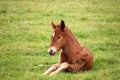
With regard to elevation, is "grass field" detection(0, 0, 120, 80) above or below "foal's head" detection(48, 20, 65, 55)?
below

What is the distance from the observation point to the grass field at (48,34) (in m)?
9.95

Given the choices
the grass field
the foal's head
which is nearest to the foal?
the foal's head

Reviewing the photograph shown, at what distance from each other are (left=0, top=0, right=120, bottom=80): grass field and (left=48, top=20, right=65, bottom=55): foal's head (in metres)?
0.72

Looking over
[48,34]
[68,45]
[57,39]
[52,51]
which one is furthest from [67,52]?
[48,34]

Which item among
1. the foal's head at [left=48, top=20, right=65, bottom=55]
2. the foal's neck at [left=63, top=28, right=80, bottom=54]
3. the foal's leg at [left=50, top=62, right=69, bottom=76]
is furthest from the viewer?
the foal's neck at [left=63, top=28, right=80, bottom=54]

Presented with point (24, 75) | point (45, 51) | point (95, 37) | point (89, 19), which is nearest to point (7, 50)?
point (45, 51)

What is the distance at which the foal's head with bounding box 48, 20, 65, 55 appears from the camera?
9867mm

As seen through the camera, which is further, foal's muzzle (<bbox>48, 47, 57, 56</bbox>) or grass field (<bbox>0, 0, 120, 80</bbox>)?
grass field (<bbox>0, 0, 120, 80</bbox>)

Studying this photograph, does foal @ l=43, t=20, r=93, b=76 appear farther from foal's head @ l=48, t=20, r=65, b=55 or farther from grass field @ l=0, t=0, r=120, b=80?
grass field @ l=0, t=0, r=120, b=80

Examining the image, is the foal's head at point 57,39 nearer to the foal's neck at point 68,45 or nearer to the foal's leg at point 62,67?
the foal's neck at point 68,45

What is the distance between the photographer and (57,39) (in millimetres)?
9992

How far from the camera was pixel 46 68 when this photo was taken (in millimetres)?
10586

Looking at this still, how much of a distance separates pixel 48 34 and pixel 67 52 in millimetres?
4929

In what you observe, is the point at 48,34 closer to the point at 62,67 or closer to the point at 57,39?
the point at 57,39
